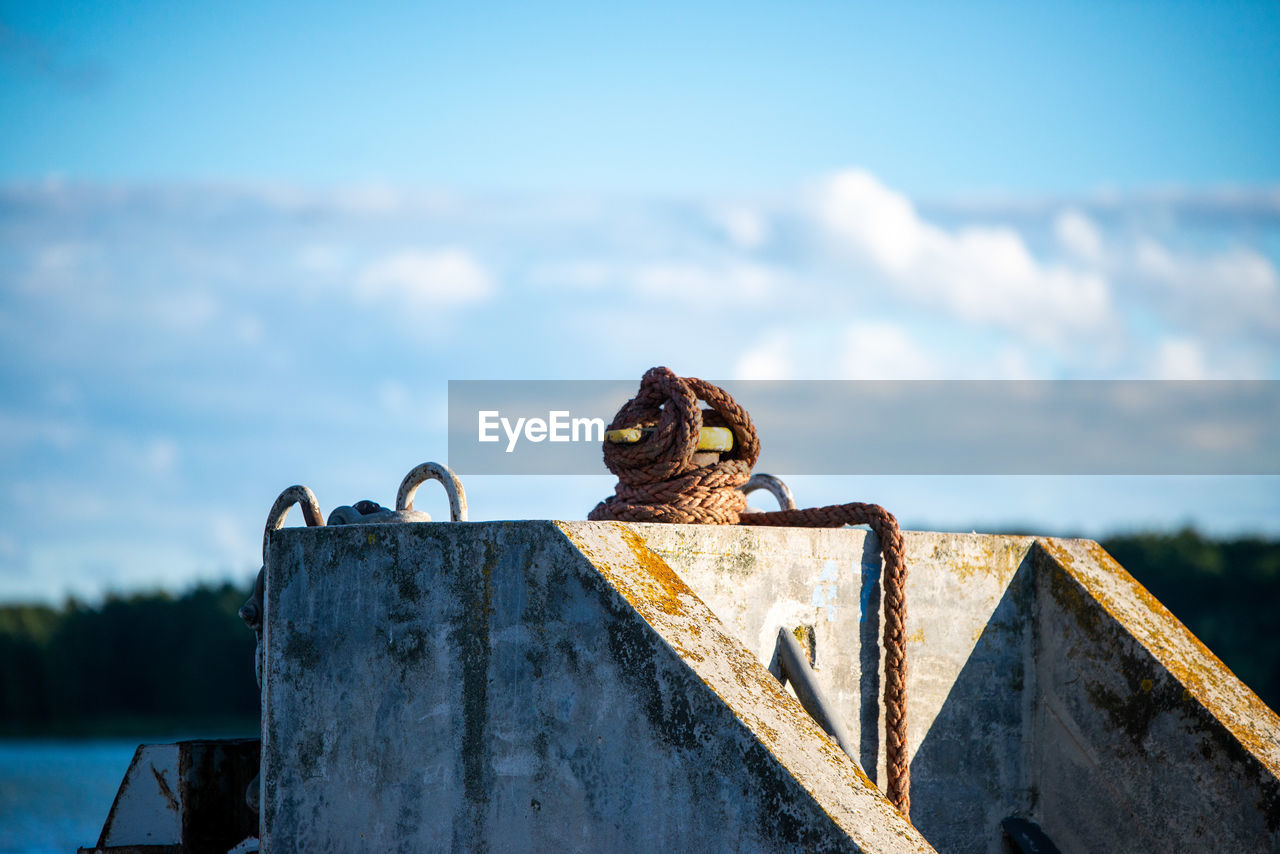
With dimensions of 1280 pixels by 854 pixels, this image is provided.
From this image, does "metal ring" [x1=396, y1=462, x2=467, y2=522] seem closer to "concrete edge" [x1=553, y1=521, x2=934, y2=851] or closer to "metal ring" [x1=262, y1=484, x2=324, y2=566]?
"metal ring" [x1=262, y1=484, x2=324, y2=566]

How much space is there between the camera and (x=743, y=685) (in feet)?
10.8

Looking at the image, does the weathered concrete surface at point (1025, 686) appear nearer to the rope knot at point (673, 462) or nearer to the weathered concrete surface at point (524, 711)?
the rope knot at point (673, 462)

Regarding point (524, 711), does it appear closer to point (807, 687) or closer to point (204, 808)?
point (807, 687)

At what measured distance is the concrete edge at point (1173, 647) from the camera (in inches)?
166

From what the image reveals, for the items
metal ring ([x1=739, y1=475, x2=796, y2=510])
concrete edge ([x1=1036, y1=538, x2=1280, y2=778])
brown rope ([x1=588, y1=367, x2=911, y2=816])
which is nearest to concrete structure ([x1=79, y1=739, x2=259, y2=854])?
brown rope ([x1=588, y1=367, x2=911, y2=816])

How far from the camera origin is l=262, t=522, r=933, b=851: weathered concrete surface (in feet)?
10.3

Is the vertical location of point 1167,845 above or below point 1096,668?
below

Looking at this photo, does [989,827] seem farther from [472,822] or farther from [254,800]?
[254,800]

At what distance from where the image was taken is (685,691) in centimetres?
320

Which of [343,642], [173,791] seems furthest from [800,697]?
[173,791]

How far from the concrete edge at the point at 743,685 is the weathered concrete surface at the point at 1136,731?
4.96 feet

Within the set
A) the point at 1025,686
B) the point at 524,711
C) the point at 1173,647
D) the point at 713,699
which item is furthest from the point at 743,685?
the point at 1173,647

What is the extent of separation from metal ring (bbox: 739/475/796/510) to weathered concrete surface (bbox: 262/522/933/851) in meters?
1.40

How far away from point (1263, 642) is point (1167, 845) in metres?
35.9
